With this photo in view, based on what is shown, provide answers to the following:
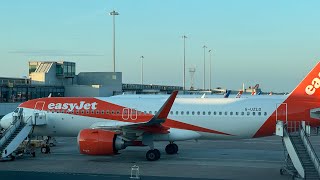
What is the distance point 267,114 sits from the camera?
27750 millimetres

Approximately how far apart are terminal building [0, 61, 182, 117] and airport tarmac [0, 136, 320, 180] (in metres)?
18.1

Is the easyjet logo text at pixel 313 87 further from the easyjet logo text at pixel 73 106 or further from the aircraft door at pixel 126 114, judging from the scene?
the easyjet logo text at pixel 73 106

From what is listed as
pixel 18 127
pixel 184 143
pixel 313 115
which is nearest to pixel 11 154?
pixel 18 127

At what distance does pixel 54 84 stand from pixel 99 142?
3227cm

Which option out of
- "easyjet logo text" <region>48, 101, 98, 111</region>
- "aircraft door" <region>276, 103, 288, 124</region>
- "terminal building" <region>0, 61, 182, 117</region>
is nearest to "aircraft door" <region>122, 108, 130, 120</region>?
"easyjet logo text" <region>48, 101, 98, 111</region>

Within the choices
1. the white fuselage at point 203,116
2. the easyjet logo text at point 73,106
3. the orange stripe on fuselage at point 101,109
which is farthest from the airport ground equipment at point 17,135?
the easyjet logo text at point 73,106

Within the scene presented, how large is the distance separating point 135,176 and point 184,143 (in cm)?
1635

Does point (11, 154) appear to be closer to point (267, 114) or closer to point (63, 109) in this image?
point (63, 109)

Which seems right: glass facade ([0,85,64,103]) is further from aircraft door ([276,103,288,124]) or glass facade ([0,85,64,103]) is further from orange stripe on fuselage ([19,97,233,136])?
aircraft door ([276,103,288,124])

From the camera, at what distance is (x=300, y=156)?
21.6 meters

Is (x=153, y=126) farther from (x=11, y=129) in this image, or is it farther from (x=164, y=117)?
(x=11, y=129)

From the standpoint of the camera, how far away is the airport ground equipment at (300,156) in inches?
797

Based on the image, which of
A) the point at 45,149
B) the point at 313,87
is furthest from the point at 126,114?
the point at 313,87

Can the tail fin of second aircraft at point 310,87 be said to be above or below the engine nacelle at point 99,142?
above
